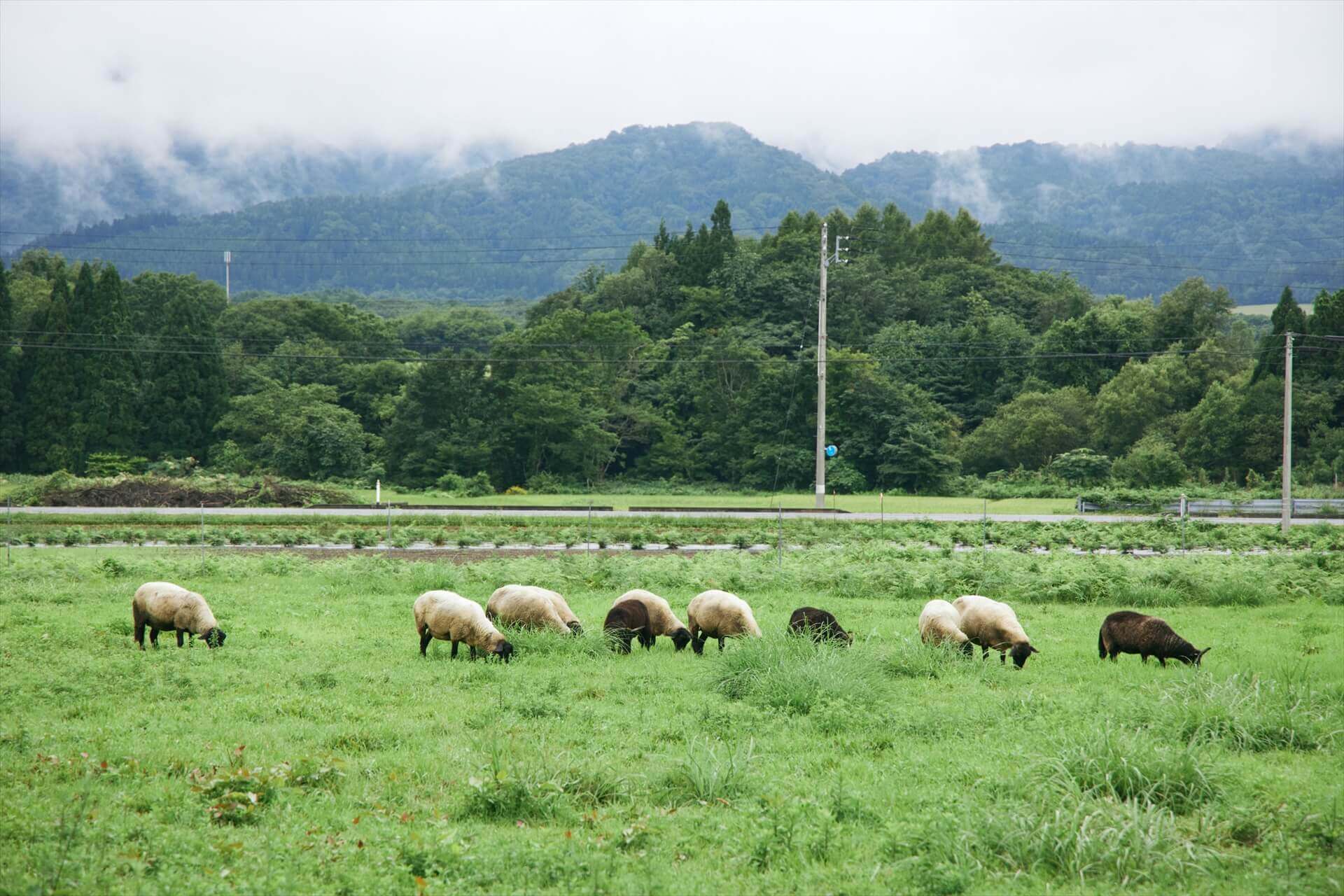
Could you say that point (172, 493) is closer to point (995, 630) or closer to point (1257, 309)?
point (995, 630)

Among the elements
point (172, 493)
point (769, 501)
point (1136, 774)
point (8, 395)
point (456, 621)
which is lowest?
point (769, 501)

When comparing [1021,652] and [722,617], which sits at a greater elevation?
[722,617]

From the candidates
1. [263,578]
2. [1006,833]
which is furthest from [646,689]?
[263,578]

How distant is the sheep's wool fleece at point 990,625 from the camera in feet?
47.7

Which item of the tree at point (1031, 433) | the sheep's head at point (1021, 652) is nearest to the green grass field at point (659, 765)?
the sheep's head at point (1021, 652)

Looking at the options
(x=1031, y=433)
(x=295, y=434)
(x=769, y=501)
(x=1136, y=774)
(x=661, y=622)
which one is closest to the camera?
(x=1136, y=774)

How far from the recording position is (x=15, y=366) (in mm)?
62500

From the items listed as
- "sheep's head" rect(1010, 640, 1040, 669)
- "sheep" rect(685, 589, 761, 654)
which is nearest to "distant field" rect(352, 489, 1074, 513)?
"sheep" rect(685, 589, 761, 654)

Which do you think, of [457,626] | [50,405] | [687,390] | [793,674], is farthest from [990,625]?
[50,405]

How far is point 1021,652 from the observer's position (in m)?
14.1

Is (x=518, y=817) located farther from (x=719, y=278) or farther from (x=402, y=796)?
(x=719, y=278)

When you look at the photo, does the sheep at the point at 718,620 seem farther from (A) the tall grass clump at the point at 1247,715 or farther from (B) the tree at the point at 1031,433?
(B) the tree at the point at 1031,433

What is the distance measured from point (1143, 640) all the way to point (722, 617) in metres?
5.89

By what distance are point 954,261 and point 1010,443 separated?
25.4m
